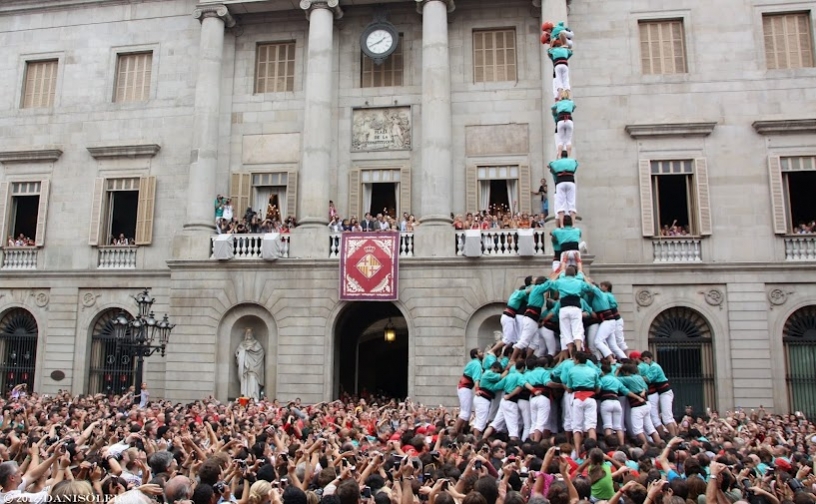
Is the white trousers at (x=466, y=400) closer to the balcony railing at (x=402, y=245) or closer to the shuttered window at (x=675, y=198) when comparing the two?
the balcony railing at (x=402, y=245)

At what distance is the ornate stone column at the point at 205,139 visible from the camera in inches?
1098

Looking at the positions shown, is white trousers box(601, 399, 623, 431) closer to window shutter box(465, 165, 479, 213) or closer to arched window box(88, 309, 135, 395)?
window shutter box(465, 165, 479, 213)

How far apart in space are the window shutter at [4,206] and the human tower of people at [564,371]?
2338 centimetres

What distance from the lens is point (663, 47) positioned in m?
28.7

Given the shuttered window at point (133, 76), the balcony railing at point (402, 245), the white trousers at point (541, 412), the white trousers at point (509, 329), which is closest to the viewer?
the white trousers at point (541, 412)

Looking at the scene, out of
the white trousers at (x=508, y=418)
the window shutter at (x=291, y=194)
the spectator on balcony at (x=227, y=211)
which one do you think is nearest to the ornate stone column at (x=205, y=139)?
the spectator on balcony at (x=227, y=211)

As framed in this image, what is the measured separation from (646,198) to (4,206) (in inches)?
1024

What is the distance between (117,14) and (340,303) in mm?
16648

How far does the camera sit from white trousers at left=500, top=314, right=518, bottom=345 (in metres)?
17.2

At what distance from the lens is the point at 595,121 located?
28.4m

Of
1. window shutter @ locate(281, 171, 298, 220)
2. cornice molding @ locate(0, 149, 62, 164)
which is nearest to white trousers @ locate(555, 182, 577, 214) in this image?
window shutter @ locate(281, 171, 298, 220)

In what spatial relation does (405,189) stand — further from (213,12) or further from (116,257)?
(116,257)

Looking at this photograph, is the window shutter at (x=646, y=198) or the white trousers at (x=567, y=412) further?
the window shutter at (x=646, y=198)

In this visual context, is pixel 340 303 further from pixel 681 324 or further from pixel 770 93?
pixel 770 93
